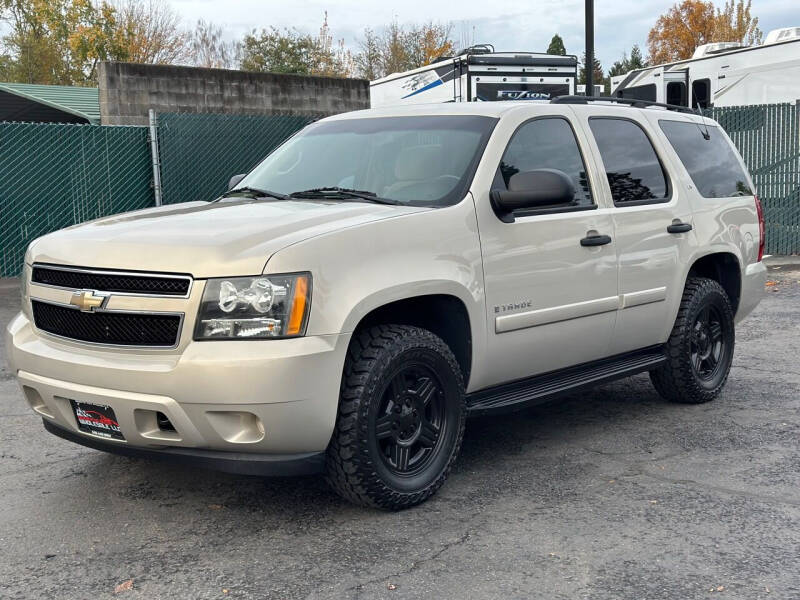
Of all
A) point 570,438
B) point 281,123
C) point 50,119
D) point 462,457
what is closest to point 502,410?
point 462,457

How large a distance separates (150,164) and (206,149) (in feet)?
2.66

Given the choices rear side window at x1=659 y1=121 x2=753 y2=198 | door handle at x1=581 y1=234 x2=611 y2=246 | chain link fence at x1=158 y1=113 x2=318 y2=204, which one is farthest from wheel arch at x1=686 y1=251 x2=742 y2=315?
chain link fence at x1=158 y1=113 x2=318 y2=204

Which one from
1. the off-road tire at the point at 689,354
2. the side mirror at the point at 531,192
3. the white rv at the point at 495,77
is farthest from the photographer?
the white rv at the point at 495,77

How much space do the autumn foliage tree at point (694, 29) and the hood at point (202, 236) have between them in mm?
49233

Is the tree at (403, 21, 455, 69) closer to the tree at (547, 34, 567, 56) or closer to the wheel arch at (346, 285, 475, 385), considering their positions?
the tree at (547, 34, 567, 56)

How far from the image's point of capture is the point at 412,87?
19.0 m

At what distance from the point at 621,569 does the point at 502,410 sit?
4.30ft

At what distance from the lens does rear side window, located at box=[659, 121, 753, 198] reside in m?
6.37

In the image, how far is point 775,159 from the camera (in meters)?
15.0

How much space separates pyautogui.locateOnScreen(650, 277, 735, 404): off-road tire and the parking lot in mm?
356

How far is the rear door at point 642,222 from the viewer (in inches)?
221

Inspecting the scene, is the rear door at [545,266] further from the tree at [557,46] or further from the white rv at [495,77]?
the tree at [557,46]

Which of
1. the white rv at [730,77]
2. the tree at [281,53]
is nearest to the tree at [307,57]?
the tree at [281,53]

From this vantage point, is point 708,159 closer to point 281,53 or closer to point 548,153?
point 548,153
